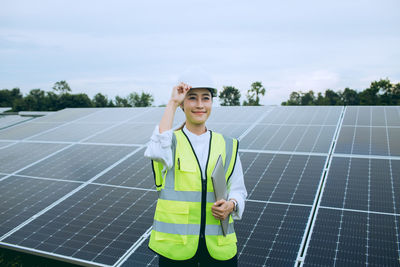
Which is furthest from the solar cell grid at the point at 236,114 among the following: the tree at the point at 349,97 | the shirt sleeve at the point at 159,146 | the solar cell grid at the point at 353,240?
the tree at the point at 349,97

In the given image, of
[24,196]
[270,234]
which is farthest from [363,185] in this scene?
A: [24,196]

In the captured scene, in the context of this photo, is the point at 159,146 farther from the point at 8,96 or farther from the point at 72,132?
the point at 8,96

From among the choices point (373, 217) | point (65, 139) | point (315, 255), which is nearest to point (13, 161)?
point (65, 139)

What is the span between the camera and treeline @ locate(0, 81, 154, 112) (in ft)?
172

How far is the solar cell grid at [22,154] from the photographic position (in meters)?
9.11

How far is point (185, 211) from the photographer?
8.52 feet

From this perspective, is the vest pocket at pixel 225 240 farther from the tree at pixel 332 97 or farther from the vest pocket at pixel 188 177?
the tree at pixel 332 97

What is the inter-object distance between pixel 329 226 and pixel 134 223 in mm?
3229

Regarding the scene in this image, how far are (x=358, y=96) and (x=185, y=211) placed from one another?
5550cm

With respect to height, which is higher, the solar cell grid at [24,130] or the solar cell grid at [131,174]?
the solar cell grid at [24,130]

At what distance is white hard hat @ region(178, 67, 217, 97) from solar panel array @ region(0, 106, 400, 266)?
304 centimetres

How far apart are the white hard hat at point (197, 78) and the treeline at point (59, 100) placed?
53.1 m

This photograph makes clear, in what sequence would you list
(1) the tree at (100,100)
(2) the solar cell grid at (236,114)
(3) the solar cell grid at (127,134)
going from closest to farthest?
(3) the solar cell grid at (127,134)
(2) the solar cell grid at (236,114)
(1) the tree at (100,100)

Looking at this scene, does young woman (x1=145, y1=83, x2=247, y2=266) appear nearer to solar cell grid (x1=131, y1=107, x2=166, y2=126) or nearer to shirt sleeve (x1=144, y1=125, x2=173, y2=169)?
shirt sleeve (x1=144, y1=125, x2=173, y2=169)
